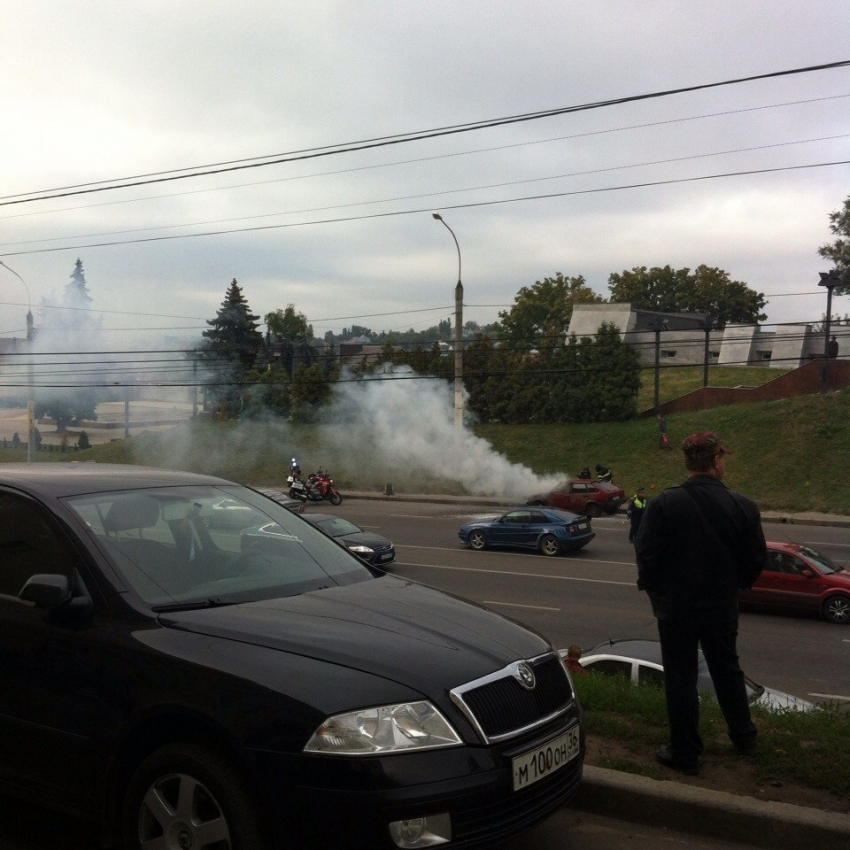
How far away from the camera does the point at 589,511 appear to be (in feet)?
101

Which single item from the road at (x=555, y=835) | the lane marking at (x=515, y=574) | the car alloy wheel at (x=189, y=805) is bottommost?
the lane marking at (x=515, y=574)

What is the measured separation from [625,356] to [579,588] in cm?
3042

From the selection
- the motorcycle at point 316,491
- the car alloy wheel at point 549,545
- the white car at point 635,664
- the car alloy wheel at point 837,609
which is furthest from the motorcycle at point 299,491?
the white car at point 635,664

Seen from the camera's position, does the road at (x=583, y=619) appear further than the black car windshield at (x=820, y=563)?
No

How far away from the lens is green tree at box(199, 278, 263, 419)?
50594 millimetres

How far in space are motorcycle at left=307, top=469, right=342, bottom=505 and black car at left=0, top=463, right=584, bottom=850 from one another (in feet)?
104

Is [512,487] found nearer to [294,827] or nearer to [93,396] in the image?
[93,396]

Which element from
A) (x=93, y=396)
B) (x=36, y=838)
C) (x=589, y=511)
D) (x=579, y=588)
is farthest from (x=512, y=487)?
(x=36, y=838)

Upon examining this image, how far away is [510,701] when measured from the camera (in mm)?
3217

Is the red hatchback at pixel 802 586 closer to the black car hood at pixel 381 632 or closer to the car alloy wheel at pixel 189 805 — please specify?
the black car hood at pixel 381 632

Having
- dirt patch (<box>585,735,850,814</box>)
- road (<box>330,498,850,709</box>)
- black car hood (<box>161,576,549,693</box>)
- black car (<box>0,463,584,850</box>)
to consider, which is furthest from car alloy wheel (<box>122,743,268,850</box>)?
road (<box>330,498,850,709</box>)

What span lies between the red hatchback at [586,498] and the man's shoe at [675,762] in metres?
26.8

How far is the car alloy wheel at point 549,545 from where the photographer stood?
21500 mm

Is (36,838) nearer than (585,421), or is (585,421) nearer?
(36,838)
